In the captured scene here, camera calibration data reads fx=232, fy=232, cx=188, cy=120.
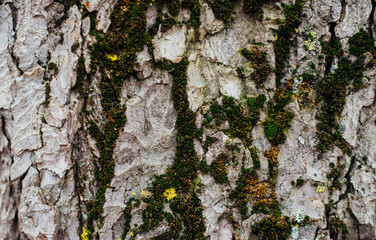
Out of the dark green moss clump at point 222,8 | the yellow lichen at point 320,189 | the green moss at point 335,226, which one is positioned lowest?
the green moss at point 335,226

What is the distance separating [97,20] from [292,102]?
326cm

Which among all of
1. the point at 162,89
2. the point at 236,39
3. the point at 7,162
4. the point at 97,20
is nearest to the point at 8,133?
the point at 7,162

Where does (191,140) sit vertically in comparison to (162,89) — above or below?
below

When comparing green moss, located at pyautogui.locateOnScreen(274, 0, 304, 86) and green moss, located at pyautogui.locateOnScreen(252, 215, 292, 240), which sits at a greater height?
green moss, located at pyautogui.locateOnScreen(274, 0, 304, 86)

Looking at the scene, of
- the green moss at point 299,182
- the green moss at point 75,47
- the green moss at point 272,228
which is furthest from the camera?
the green moss at point 299,182

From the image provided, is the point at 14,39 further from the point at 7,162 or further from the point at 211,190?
the point at 211,190

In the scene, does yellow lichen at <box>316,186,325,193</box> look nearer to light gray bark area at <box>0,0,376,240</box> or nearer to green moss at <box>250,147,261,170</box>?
light gray bark area at <box>0,0,376,240</box>

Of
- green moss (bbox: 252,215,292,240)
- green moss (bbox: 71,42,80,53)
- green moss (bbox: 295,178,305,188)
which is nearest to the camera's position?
green moss (bbox: 71,42,80,53)

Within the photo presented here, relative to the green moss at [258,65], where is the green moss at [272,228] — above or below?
below

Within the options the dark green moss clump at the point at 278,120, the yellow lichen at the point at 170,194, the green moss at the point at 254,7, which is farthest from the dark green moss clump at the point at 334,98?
the yellow lichen at the point at 170,194

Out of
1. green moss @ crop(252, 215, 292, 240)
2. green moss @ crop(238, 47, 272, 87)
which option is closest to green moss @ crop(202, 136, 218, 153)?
green moss @ crop(238, 47, 272, 87)

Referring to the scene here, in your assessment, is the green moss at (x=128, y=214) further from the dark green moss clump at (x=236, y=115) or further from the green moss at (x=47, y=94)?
the green moss at (x=47, y=94)

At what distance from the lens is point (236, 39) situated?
3773 millimetres

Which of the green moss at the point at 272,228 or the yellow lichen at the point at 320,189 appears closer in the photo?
the green moss at the point at 272,228
